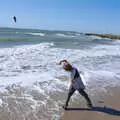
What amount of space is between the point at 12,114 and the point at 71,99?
7.09 feet

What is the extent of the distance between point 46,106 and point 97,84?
3545 millimetres

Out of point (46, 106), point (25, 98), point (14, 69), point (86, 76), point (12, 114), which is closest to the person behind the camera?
point (12, 114)

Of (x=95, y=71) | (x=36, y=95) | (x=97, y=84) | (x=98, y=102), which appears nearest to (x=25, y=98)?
(x=36, y=95)

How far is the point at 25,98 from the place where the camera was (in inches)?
332

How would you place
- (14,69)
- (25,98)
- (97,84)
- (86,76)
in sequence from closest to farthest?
(25,98) < (97,84) < (86,76) < (14,69)

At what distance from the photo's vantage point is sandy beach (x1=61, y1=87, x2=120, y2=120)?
7.11m

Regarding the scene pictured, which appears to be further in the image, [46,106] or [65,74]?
[65,74]

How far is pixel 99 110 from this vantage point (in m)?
7.71

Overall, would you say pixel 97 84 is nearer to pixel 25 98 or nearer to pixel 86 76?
pixel 86 76

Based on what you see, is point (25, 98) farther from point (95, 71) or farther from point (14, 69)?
point (95, 71)

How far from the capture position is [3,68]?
1349 centimetres

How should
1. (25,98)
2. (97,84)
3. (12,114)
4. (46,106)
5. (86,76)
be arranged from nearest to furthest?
1. (12,114)
2. (46,106)
3. (25,98)
4. (97,84)
5. (86,76)

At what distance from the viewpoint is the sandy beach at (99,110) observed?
711 centimetres

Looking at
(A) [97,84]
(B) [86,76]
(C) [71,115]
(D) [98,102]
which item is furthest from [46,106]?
(B) [86,76]
